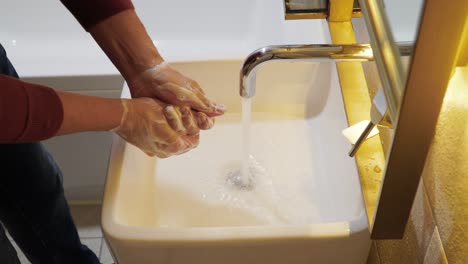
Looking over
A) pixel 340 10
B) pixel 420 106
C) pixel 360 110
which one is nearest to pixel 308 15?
pixel 340 10

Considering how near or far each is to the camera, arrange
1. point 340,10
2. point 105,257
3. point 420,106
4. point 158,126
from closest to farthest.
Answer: point 420,106 → point 158,126 → point 340,10 → point 105,257

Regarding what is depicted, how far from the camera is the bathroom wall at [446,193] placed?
47 cm

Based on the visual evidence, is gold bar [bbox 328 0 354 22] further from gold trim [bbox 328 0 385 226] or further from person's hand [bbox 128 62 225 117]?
person's hand [bbox 128 62 225 117]

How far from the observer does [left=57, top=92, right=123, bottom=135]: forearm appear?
2.07 ft

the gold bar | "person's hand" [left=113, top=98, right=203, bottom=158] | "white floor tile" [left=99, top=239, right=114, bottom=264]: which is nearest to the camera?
"person's hand" [left=113, top=98, right=203, bottom=158]

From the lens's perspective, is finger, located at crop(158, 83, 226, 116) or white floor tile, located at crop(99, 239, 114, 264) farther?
white floor tile, located at crop(99, 239, 114, 264)

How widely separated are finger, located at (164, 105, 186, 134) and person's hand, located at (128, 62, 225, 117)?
0.07 feet

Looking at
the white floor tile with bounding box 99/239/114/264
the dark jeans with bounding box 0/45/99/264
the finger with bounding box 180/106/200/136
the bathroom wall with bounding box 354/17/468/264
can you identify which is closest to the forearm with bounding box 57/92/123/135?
the finger with bounding box 180/106/200/136

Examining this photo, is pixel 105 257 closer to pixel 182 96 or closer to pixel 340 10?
pixel 182 96

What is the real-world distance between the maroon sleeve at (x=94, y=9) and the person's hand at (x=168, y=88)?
11cm

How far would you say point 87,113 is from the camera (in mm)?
651

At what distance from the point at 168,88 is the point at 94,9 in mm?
179

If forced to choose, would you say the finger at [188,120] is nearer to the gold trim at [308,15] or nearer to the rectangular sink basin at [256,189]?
the rectangular sink basin at [256,189]

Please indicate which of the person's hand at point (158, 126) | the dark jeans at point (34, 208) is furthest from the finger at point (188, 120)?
the dark jeans at point (34, 208)
